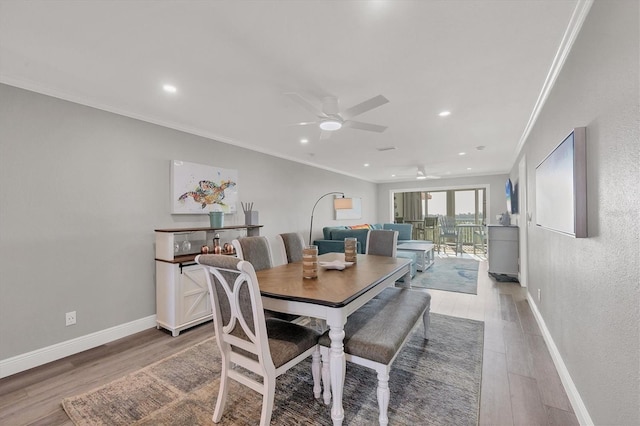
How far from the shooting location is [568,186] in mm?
1693

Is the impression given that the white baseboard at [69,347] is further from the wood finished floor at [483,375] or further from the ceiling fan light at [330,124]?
the ceiling fan light at [330,124]

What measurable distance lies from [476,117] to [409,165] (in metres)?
3.12

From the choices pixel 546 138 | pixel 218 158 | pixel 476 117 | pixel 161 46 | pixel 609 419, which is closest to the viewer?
pixel 609 419

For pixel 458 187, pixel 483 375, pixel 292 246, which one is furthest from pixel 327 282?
pixel 458 187

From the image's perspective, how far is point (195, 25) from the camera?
1.65m

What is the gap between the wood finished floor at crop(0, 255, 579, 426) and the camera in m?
1.75

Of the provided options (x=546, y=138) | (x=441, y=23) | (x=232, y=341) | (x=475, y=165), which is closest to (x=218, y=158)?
(x=232, y=341)

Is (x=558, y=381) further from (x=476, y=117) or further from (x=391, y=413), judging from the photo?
(x=476, y=117)

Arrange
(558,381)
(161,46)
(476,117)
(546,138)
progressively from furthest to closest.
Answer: (476,117), (546,138), (558,381), (161,46)

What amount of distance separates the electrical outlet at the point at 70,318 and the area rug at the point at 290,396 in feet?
2.94

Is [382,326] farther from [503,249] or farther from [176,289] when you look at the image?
[503,249]

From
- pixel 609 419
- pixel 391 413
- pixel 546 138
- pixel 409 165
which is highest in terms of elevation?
pixel 409 165

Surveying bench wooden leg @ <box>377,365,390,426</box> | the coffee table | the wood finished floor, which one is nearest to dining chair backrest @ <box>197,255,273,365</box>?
bench wooden leg @ <box>377,365,390,426</box>

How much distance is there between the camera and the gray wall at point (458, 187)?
7.55 meters
